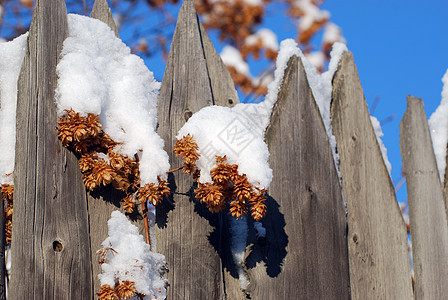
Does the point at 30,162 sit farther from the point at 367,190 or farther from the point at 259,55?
the point at 259,55

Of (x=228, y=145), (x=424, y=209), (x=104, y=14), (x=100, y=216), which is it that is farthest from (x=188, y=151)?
(x=424, y=209)

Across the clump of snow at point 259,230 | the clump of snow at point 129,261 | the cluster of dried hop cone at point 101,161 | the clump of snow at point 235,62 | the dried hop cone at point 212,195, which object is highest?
the clump of snow at point 235,62

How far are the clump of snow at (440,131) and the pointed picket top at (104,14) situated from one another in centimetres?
178

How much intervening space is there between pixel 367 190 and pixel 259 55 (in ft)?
14.6

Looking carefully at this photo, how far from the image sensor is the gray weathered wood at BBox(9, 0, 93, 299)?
148 cm

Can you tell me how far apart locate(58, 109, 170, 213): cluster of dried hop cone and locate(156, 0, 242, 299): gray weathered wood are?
120 millimetres

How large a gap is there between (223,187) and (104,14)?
2.92 ft

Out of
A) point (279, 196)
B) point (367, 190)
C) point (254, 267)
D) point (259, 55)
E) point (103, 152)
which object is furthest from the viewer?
point (259, 55)

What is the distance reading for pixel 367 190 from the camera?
2.21m

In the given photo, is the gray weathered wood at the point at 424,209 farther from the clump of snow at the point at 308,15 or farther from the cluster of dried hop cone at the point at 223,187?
the clump of snow at the point at 308,15

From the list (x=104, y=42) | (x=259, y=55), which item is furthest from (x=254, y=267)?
(x=259, y=55)

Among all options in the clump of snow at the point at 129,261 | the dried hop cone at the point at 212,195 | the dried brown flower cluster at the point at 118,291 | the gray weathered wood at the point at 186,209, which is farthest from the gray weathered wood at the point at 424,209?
the dried brown flower cluster at the point at 118,291

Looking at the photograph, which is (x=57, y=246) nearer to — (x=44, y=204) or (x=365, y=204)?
(x=44, y=204)

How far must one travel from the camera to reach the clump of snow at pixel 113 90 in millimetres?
1559
